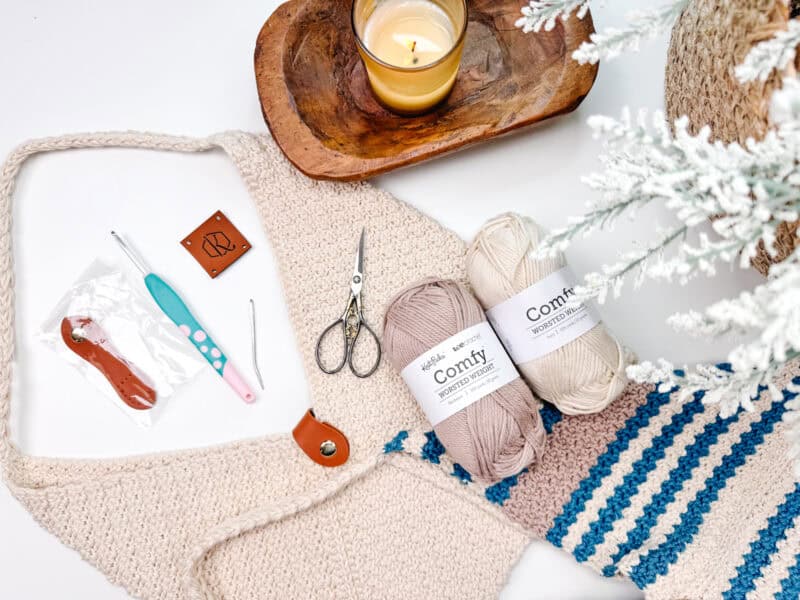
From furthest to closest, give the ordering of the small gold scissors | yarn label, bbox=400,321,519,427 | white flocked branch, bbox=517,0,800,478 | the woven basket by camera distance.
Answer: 1. the small gold scissors
2. yarn label, bbox=400,321,519,427
3. the woven basket
4. white flocked branch, bbox=517,0,800,478

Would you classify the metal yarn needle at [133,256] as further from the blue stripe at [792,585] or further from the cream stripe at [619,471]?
the blue stripe at [792,585]

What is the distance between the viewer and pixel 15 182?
90 centimetres

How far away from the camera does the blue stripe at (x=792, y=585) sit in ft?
2.64

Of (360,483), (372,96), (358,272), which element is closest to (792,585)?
(360,483)

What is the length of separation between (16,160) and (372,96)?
1.48 feet

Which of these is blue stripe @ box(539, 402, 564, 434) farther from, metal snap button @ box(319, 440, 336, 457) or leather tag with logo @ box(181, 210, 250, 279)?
leather tag with logo @ box(181, 210, 250, 279)

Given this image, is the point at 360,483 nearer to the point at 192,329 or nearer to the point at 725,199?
the point at 192,329

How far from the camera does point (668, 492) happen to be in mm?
848

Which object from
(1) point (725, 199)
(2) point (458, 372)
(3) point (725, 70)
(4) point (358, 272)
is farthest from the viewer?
(4) point (358, 272)

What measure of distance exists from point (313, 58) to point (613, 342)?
1.60 ft

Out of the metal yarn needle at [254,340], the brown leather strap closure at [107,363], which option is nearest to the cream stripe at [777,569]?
the metal yarn needle at [254,340]

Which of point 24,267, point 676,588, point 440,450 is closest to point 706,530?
point 676,588

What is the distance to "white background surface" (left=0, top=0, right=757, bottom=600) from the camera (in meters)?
0.89

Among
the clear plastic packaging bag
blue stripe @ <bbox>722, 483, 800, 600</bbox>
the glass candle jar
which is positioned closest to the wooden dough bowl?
the glass candle jar
